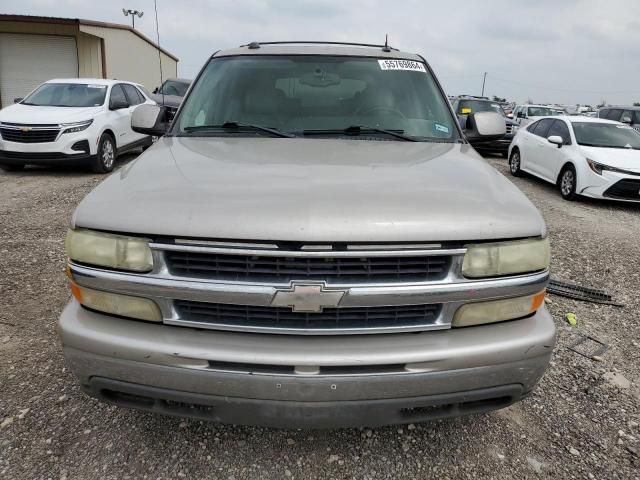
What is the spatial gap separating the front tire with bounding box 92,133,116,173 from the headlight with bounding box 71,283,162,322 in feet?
26.4

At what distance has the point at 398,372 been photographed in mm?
1846

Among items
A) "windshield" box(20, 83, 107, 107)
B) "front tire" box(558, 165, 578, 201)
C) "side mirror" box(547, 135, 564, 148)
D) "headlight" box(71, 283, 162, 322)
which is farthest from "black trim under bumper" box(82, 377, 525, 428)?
"windshield" box(20, 83, 107, 107)

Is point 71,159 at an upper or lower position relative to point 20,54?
lower

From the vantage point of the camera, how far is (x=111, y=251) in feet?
6.21

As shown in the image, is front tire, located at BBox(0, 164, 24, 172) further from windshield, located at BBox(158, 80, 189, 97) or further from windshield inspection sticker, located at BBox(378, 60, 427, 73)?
windshield inspection sticker, located at BBox(378, 60, 427, 73)

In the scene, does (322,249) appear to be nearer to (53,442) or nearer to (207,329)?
(207,329)

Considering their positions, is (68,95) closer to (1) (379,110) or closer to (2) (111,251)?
(1) (379,110)

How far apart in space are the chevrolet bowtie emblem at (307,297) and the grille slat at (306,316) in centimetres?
5

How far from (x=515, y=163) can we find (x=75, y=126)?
29.6 feet

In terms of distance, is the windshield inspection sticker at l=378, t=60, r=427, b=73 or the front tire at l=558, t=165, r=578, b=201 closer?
the windshield inspection sticker at l=378, t=60, r=427, b=73

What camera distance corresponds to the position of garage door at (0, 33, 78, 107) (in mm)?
20250

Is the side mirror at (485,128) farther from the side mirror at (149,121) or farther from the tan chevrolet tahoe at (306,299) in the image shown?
the side mirror at (149,121)

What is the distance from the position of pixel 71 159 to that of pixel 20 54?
15.0m

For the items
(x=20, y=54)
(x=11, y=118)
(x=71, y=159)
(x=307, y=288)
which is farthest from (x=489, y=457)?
(x=20, y=54)
